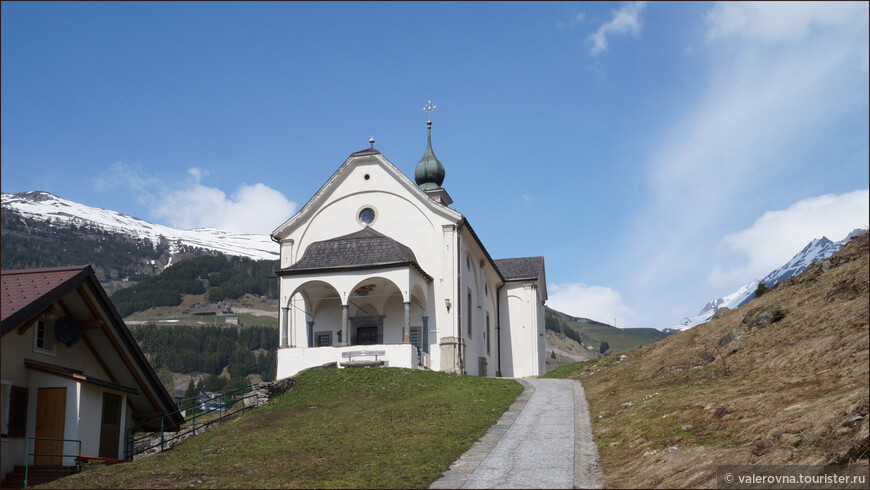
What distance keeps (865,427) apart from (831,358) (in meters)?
6.49

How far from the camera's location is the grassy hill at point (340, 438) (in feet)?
45.9

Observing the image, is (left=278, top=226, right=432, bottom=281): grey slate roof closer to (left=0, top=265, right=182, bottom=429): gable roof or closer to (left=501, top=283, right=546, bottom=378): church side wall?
(left=0, top=265, right=182, bottom=429): gable roof

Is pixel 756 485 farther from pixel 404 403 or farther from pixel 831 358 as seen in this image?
pixel 404 403

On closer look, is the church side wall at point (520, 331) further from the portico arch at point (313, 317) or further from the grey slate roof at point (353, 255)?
the portico arch at point (313, 317)

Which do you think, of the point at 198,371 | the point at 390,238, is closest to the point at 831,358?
the point at 390,238

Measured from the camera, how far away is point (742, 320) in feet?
88.1

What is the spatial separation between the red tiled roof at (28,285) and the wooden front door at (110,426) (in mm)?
2931

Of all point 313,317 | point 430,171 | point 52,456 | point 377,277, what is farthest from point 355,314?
point 52,456

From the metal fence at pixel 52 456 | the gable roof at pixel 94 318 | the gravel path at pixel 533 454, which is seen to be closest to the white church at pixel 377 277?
the gravel path at pixel 533 454

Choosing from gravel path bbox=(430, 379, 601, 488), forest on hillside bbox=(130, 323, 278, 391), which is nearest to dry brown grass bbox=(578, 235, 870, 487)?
gravel path bbox=(430, 379, 601, 488)

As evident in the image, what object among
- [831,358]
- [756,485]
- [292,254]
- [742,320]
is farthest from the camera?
[292,254]

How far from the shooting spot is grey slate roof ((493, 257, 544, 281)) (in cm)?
5122

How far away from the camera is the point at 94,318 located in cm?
1730

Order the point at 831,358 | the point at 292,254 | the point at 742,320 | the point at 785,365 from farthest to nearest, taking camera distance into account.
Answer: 1. the point at 292,254
2. the point at 742,320
3. the point at 785,365
4. the point at 831,358
